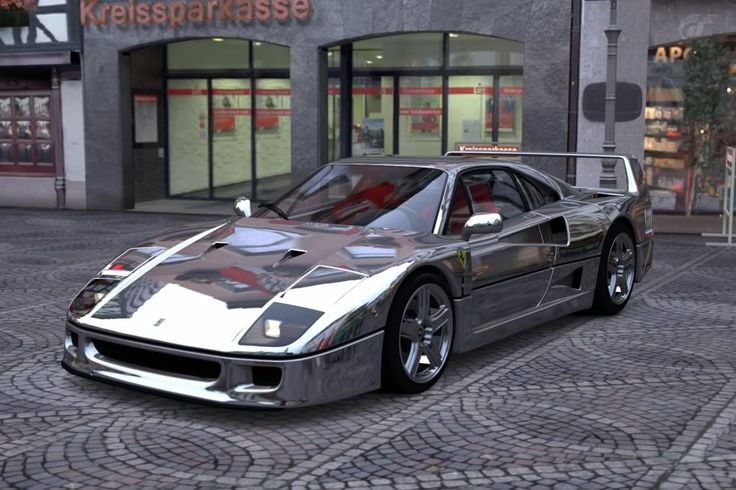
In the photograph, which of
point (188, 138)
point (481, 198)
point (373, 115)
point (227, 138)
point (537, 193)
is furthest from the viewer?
point (188, 138)

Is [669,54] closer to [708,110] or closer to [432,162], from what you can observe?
[708,110]

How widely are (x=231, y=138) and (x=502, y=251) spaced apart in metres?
14.6

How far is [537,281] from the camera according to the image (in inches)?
266

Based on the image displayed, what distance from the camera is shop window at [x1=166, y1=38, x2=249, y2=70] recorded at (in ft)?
64.9

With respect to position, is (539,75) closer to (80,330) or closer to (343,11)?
(343,11)

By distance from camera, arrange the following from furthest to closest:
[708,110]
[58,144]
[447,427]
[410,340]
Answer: [58,144] < [708,110] < [410,340] < [447,427]

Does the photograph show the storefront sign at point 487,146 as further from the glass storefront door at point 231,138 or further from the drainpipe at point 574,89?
the glass storefront door at point 231,138

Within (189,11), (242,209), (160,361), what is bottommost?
(160,361)

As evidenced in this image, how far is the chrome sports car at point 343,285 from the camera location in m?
4.86

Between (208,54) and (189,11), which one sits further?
(208,54)

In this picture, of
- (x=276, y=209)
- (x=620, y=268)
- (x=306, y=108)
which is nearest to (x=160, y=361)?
(x=276, y=209)

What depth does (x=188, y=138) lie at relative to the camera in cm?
2061

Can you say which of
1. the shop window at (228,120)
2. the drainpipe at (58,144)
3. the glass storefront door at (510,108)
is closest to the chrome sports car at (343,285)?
the glass storefront door at (510,108)

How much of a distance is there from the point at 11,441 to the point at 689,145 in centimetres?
1420
